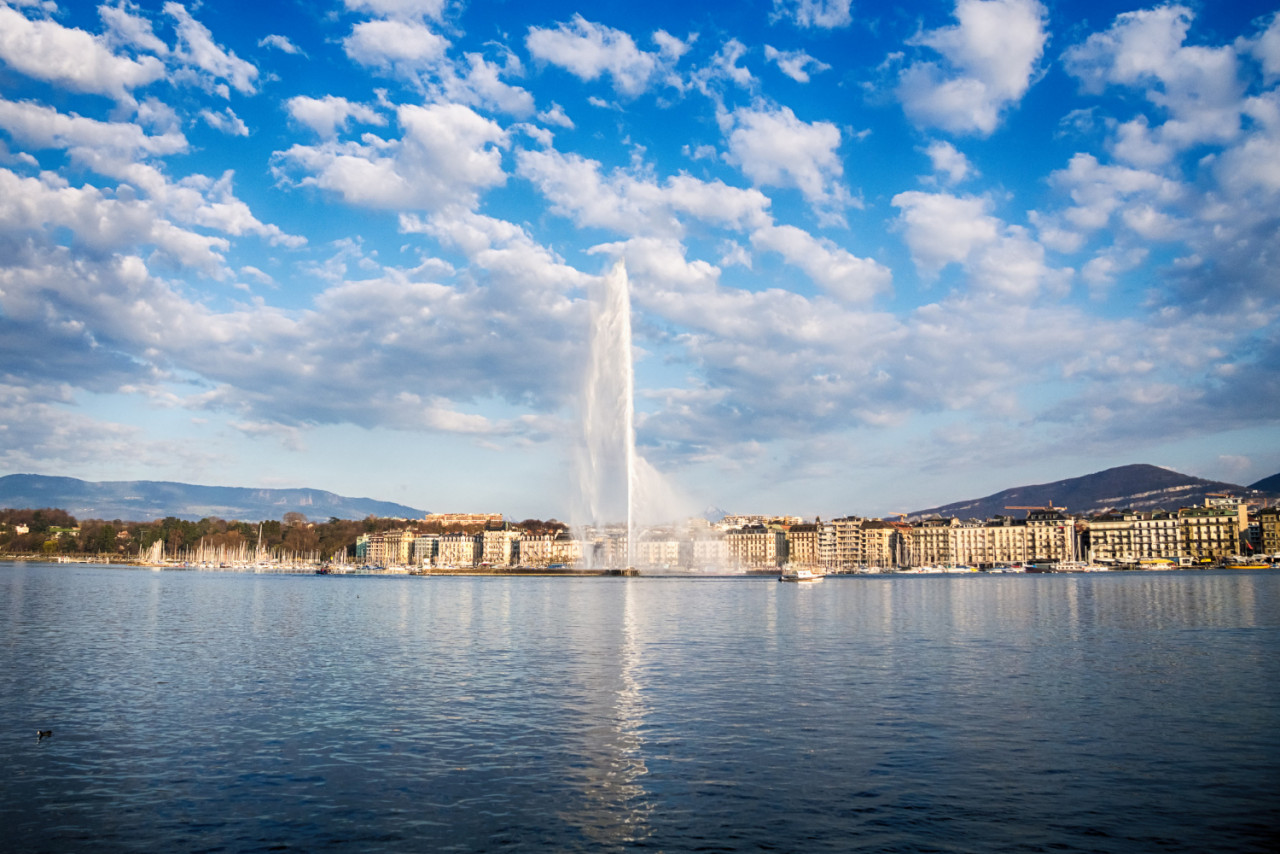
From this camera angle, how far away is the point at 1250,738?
20.2 m

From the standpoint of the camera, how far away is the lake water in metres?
14.1

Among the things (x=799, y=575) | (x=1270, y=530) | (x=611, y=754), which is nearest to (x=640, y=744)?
(x=611, y=754)

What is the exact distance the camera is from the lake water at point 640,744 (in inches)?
556

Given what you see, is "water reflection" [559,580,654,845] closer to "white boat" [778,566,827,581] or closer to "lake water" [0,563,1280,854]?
"lake water" [0,563,1280,854]

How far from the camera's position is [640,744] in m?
19.9

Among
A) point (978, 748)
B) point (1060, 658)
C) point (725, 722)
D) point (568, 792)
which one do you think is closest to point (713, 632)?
point (1060, 658)

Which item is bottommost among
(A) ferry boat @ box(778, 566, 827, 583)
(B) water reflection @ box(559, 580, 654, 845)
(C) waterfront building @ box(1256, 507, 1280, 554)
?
(A) ferry boat @ box(778, 566, 827, 583)

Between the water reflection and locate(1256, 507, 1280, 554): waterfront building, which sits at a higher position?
locate(1256, 507, 1280, 554): waterfront building

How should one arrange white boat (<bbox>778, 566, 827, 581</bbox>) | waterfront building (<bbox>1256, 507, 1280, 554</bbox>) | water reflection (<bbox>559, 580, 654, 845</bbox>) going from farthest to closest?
waterfront building (<bbox>1256, 507, 1280, 554</bbox>), white boat (<bbox>778, 566, 827, 581</bbox>), water reflection (<bbox>559, 580, 654, 845</bbox>)

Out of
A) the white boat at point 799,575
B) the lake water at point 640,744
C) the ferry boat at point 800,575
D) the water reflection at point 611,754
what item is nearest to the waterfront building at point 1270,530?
the white boat at point 799,575

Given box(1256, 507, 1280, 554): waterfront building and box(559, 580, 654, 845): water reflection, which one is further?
box(1256, 507, 1280, 554): waterfront building

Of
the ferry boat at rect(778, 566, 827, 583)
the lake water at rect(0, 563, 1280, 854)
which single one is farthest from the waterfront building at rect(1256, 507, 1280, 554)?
the lake water at rect(0, 563, 1280, 854)

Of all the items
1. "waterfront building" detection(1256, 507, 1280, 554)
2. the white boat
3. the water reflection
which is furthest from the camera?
"waterfront building" detection(1256, 507, 1280, 554)

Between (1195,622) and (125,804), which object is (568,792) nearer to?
(125,804)
